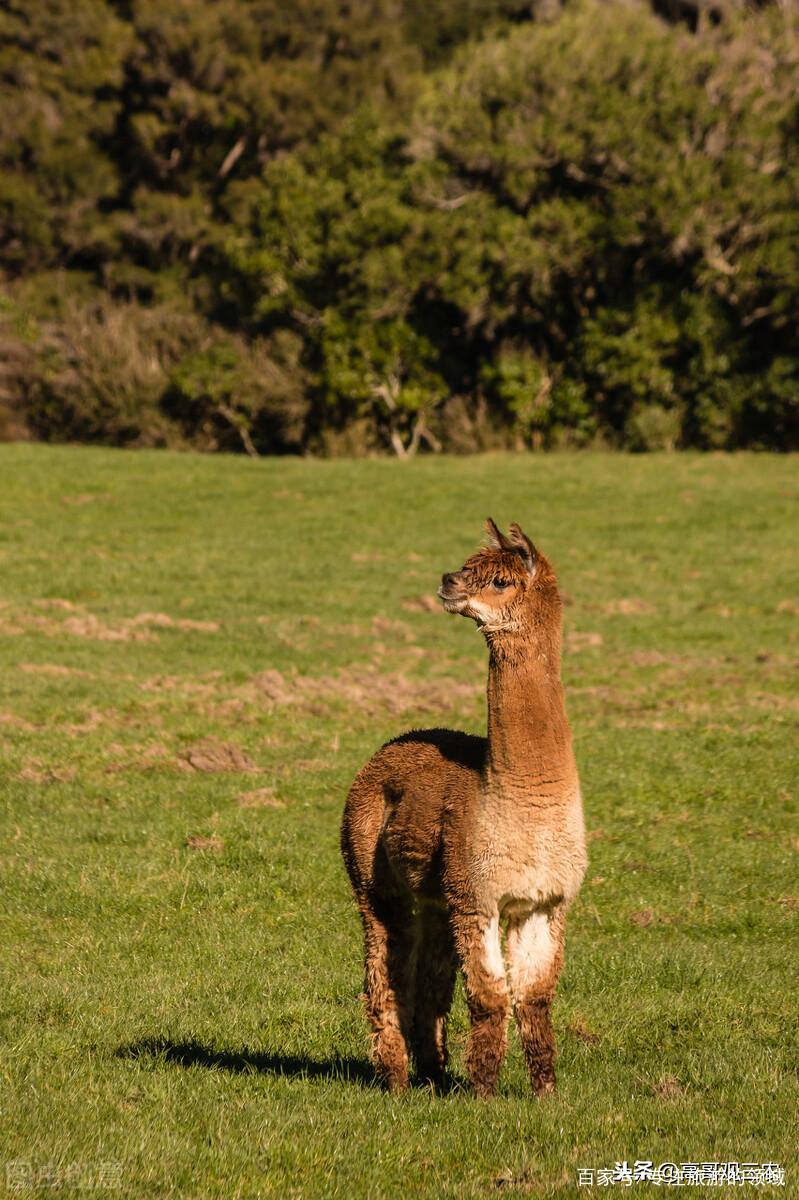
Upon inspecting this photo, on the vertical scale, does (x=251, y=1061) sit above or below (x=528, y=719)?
below

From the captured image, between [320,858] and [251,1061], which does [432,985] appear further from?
[320,858]

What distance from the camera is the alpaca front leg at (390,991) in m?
6.06

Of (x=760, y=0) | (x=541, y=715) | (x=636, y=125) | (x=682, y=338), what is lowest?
(x=541, y=715)

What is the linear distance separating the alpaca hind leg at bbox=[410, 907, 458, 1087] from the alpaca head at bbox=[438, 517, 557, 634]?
170 cm

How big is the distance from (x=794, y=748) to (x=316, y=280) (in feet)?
104

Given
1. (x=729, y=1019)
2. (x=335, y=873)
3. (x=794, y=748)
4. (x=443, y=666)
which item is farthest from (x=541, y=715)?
(x=443, y=666)

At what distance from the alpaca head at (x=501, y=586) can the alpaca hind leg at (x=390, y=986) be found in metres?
1.74

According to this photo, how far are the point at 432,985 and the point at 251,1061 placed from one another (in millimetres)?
1349

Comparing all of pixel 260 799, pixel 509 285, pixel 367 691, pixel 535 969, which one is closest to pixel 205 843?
pixel 260 799

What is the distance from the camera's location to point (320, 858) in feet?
34.6

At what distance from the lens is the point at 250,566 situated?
24641 millimetres

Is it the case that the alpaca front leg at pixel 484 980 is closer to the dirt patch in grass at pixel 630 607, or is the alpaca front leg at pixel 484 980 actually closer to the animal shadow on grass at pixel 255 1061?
the animal shadow on grass at pixel 255 1061

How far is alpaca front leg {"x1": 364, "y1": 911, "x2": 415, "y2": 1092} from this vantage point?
6062mm

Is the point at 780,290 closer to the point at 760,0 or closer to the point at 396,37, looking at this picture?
the point at 760,0
